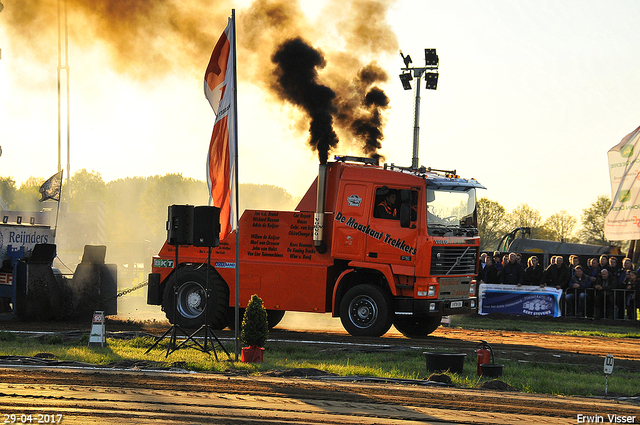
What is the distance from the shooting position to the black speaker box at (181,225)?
39.9 feet

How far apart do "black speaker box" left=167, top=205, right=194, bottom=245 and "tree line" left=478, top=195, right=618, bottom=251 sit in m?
60.9

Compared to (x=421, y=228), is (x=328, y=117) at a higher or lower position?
higher

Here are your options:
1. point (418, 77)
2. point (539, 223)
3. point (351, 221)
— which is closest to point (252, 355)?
point (351, 221)

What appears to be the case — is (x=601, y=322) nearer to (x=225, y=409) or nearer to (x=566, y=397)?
(x=566, y=397)

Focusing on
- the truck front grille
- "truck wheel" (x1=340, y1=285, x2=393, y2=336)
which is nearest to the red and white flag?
"truck wheel" (x1=340, y1=285, x2=393, y2=336)

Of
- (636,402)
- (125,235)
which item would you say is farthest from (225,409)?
(125,235)

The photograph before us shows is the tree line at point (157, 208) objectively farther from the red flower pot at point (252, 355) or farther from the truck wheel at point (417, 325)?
the red flower pot at point (252, 355)

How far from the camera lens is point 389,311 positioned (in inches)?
620

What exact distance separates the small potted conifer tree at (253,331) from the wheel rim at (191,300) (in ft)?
17.0

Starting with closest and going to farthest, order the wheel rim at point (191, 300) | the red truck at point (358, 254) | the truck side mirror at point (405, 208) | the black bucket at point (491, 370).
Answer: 1. the black bucket at point (491, 370)
2. the truck side mirror at point (405, 208)
3. the red truck at point (358, 254)
4. the wheel rim at point (191, 300)

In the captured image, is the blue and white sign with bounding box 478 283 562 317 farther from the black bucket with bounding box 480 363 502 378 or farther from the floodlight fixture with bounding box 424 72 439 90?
the black bucket with bounding box 480 363 502 378

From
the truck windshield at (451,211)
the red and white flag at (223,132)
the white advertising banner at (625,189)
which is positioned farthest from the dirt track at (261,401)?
the white advertising banner at (625,189)

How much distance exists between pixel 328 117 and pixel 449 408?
12.1m

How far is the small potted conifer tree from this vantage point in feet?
39.3
